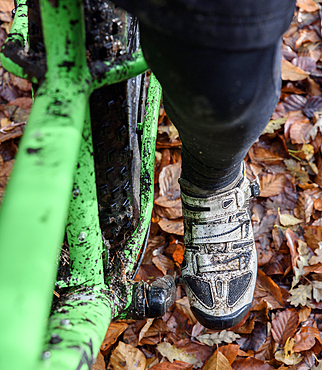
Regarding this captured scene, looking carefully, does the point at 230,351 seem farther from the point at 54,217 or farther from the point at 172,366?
the point at 54,217

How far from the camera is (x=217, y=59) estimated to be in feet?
1.40

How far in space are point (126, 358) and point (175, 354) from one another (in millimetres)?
153

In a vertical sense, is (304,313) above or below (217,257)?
below

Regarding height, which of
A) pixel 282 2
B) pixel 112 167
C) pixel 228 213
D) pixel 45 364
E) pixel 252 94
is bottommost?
pixel 228 213

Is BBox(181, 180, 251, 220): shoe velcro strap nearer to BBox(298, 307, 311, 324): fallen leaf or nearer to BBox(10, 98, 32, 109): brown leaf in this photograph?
BBox(298, 307, 311, 324): fallen leaf

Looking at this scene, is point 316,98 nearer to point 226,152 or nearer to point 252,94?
point 226,152

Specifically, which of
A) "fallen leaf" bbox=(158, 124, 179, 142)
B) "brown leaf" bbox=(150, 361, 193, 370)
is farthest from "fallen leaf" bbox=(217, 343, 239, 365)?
"fallen leaf" bbox=(158, 124, 179, 142)

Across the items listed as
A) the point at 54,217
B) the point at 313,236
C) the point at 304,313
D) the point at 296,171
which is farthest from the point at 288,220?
the point at 54,217

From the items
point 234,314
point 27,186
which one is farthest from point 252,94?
point 234,314

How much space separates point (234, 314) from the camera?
2.89 feet

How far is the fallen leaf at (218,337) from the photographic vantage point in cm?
108

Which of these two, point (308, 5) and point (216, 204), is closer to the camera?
point (216, 204)

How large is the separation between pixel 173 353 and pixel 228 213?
0.49 m

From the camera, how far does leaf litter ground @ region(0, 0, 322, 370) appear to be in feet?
3.46
